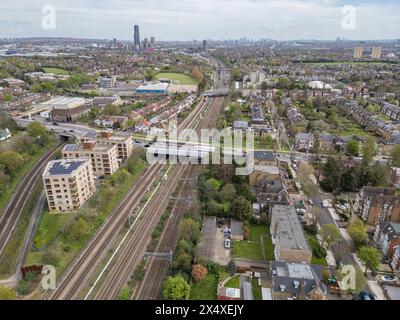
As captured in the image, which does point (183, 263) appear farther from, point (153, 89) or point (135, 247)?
point (153, 89)

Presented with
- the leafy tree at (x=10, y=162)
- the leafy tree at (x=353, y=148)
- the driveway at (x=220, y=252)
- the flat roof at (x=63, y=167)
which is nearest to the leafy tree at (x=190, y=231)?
the driveway at (x=220, y=252)

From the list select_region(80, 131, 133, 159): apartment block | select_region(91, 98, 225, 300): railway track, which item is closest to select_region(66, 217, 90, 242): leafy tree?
select_region(91, 98, 225, 300): railway track

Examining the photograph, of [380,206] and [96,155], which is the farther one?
[96,155]

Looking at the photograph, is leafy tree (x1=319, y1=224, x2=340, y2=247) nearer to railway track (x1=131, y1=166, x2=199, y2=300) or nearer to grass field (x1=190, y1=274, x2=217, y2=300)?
grass field (x1=190, y1=274, x2=217, y2=300)

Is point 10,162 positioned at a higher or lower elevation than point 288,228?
higher

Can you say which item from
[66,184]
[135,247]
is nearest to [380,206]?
[135,247]
